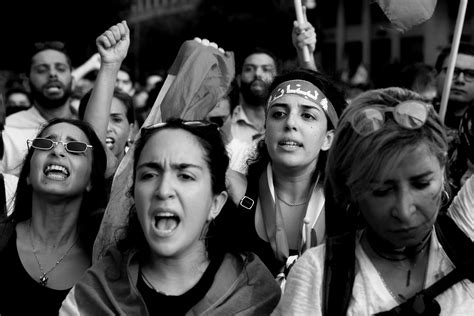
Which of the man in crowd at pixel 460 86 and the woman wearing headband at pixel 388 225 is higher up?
the woman wearing headband at pixel 388 225

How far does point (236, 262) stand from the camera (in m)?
3.31

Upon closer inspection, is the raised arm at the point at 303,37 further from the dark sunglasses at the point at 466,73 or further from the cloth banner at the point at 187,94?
the dark sunglasses at the point at 466,73

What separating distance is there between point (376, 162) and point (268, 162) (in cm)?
176

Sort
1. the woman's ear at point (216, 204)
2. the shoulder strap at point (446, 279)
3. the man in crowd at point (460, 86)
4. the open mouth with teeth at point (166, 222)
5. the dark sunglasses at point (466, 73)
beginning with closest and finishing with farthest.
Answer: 1. the shoulder strap at point (446, 279)
2. the open mouth with teeth at point (166, 222)
3. the woman's ear at point (216, 204)
4. the man in crowd at point (460, 86)
5. the dark sunglasses at point (466, 73)

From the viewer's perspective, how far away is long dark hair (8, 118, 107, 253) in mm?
4039

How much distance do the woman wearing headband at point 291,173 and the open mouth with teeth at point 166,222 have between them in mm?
843

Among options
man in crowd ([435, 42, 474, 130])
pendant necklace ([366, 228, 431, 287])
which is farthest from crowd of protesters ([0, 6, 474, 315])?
man in crowd ([435, 42, 474, 130])

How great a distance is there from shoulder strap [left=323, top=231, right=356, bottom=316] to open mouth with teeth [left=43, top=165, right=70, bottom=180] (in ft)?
5.25

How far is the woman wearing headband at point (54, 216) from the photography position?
146 inches

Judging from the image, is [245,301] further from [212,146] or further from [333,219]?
[333,219]

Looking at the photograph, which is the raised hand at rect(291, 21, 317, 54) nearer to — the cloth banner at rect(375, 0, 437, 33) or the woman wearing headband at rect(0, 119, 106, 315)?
the cloth banner at rect(375, 0, 437, 33)

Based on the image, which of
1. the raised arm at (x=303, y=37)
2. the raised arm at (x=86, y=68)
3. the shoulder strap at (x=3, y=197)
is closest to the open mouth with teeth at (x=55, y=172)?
the shoulder strap at (x=3, y=197)

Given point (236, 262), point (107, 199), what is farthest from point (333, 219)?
point (107, 199)

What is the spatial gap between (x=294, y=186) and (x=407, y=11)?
1.04 m
